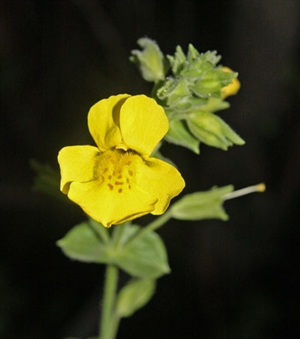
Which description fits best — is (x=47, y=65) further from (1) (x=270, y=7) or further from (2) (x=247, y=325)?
(2) (x=247, y=325)

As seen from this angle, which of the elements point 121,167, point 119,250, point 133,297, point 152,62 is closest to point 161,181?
point 121,167

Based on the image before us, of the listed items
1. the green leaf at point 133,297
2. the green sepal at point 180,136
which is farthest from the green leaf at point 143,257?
the green sepal at point 180,136

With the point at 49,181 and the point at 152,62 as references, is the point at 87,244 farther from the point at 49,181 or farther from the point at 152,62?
the point at 152,62

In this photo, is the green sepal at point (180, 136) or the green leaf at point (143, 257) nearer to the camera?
the green sepal at point (180, 136)

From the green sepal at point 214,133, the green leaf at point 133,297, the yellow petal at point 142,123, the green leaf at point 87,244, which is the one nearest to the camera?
the yellow petal at point 142,123

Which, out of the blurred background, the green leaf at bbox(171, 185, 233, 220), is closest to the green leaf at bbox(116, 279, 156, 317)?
the green leaf at bbox(171, 185, 233, 220)

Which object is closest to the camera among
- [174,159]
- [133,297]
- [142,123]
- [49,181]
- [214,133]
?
[142,123]

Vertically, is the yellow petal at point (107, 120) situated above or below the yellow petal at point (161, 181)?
above

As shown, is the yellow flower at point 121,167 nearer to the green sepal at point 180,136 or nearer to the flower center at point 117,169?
the flower center at point 117,169
